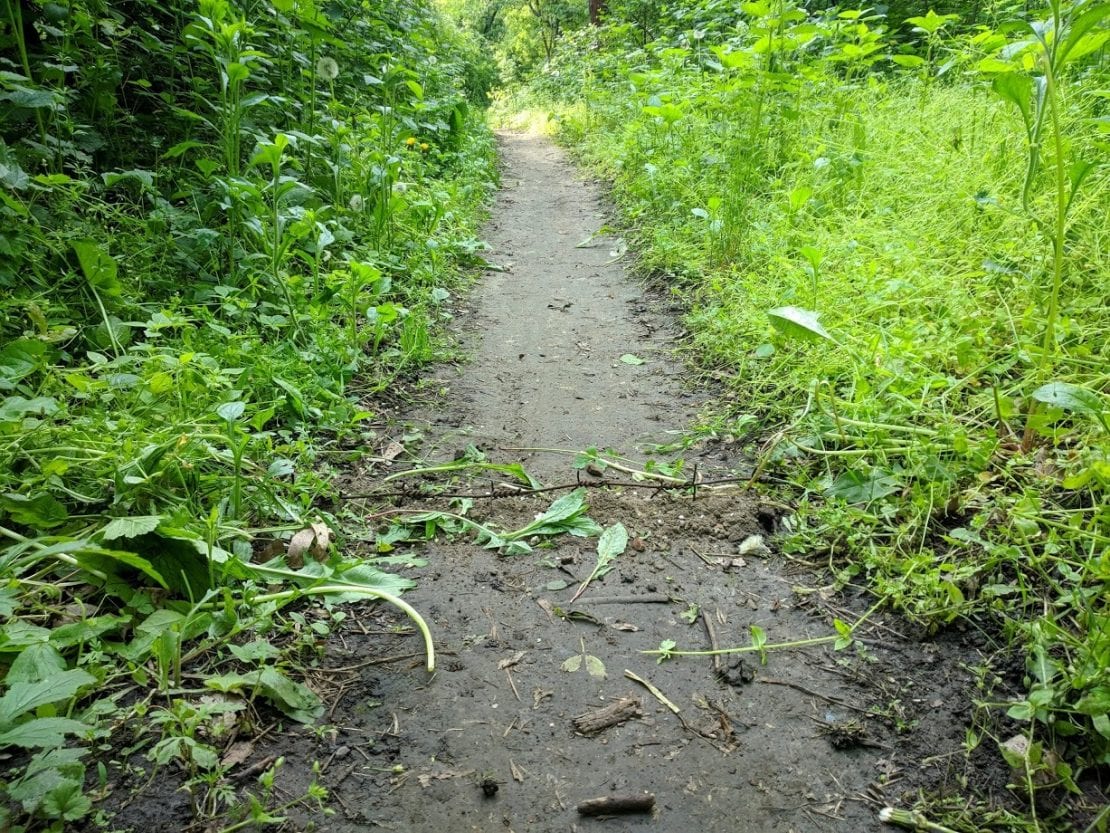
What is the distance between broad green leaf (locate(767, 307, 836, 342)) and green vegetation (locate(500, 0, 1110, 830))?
0.04 ft

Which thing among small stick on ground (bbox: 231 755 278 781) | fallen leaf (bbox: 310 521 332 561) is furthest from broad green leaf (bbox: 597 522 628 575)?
small stick on ground (bbox: 231 755 278 781)

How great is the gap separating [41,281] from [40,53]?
1.32 metres

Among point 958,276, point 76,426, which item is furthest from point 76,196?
point 958,276

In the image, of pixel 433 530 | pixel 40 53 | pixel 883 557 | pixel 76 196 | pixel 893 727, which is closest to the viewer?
pixel 893 727

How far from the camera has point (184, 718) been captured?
1413 millimetres

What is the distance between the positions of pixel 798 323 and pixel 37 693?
225cm

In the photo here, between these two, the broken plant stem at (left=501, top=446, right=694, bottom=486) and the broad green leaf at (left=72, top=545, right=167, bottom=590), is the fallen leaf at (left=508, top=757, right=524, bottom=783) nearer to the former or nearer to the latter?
the broad green leaf at (left=72, top=545, right=167, bottom=590)

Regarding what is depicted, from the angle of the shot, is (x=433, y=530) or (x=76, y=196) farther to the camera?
(x=76, y=196)

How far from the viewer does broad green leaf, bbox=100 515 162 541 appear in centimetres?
164

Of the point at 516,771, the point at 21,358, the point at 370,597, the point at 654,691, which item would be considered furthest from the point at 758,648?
the point at 21,358

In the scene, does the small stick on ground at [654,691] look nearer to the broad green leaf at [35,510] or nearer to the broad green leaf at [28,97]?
the broad green leaf at [35,510]

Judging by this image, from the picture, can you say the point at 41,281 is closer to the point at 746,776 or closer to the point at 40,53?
the point at 40,53

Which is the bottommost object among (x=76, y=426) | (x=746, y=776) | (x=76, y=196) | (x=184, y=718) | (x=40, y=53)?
(x=746, y=776)

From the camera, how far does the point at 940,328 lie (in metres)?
2.70
